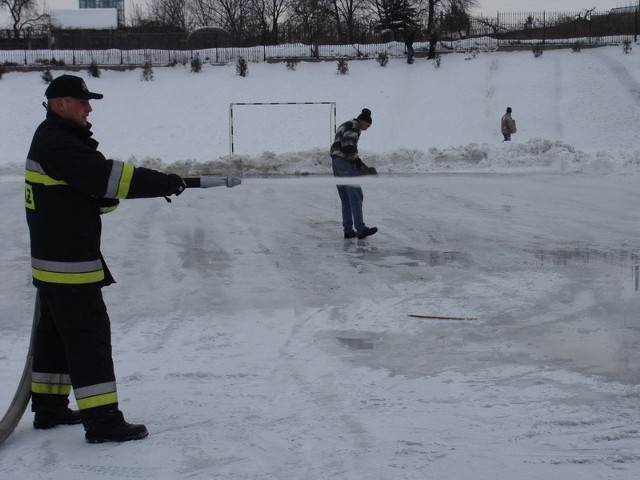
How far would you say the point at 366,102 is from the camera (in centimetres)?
3247

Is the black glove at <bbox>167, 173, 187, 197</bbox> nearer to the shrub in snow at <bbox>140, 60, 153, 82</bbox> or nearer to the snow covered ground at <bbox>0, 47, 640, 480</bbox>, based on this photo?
the snow covered ground at <bbox>0, 47, 640, 480</bbox>

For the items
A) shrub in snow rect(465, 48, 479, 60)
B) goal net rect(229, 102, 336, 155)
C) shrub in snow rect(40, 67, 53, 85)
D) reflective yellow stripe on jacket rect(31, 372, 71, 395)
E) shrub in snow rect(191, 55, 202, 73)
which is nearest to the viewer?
reflective yellow stripe on jacket rect(31, 372, 71, 395)

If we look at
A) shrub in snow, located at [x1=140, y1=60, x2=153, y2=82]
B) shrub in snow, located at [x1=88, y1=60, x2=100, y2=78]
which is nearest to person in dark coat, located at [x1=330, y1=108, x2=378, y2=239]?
shrub in snow, located at [x1=140, y1=60, x2=153, y2=82]

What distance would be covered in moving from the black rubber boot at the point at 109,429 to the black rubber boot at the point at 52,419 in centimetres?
34

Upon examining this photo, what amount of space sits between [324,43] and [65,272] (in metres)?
41.5

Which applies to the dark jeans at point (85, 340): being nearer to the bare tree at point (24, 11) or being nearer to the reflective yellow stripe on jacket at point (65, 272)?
the reflective yellow stripe on jacket at point (65, 272)

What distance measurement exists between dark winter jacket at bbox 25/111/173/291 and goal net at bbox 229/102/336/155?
21.5 metres

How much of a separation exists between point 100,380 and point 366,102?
29.1 metres

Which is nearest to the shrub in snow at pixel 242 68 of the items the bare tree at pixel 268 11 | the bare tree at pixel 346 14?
the bare tree at pixel 346 14

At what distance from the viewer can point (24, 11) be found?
66500 millimetres

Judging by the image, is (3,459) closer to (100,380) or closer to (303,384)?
(100,380)

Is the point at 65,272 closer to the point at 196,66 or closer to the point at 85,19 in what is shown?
the point at 196,66

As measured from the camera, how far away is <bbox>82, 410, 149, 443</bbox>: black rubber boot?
418 cm

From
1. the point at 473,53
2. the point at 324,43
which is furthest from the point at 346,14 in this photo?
the point at 473,53
